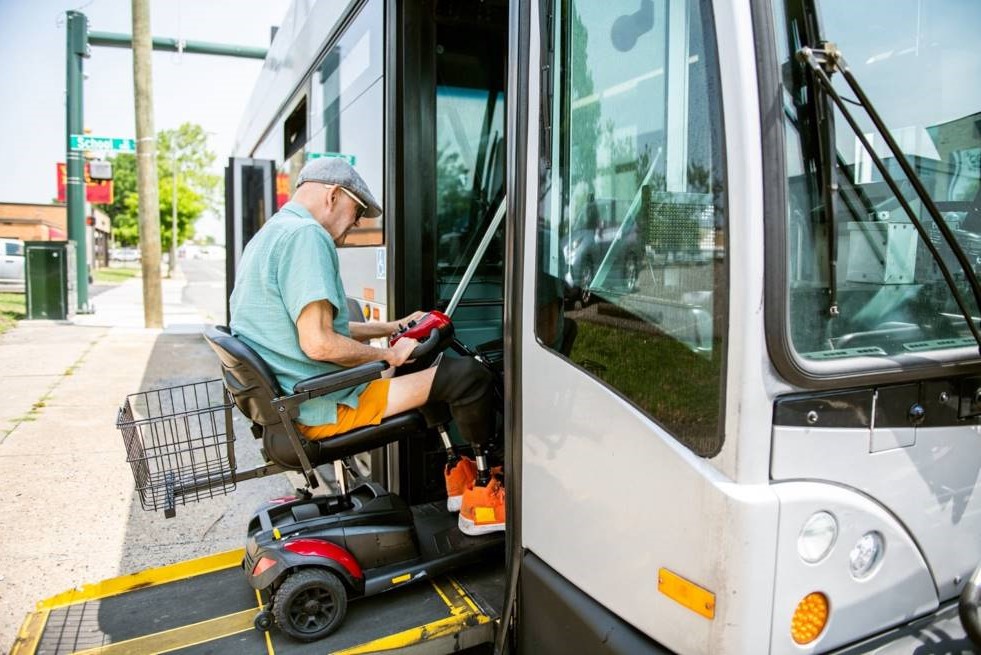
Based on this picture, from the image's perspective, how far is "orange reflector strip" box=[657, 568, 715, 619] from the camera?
157cm

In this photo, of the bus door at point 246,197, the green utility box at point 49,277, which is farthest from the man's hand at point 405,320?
the green utility box at point 49,277

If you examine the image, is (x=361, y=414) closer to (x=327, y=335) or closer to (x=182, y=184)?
(x=327, y=335)

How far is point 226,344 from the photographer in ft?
8.00

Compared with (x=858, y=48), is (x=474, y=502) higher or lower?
lower

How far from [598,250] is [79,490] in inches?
164

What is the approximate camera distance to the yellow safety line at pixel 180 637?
249 centimetres

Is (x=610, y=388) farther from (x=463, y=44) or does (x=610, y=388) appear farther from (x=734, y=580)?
(x=463, y=44)

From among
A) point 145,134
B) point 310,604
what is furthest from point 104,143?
point 310,604

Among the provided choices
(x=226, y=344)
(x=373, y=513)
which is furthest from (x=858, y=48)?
(x=373, y=513)

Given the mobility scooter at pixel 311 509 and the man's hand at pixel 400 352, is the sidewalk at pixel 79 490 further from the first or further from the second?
the man's hand at pixel 400 352

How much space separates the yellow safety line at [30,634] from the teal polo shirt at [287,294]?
1247 millimetres

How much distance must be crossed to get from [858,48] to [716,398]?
869mm

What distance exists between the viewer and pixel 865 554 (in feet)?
5.43

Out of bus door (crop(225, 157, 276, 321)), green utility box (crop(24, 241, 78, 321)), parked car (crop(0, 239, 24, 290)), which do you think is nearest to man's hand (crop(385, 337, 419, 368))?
bus door (crop(225, 157, 276, 321))
